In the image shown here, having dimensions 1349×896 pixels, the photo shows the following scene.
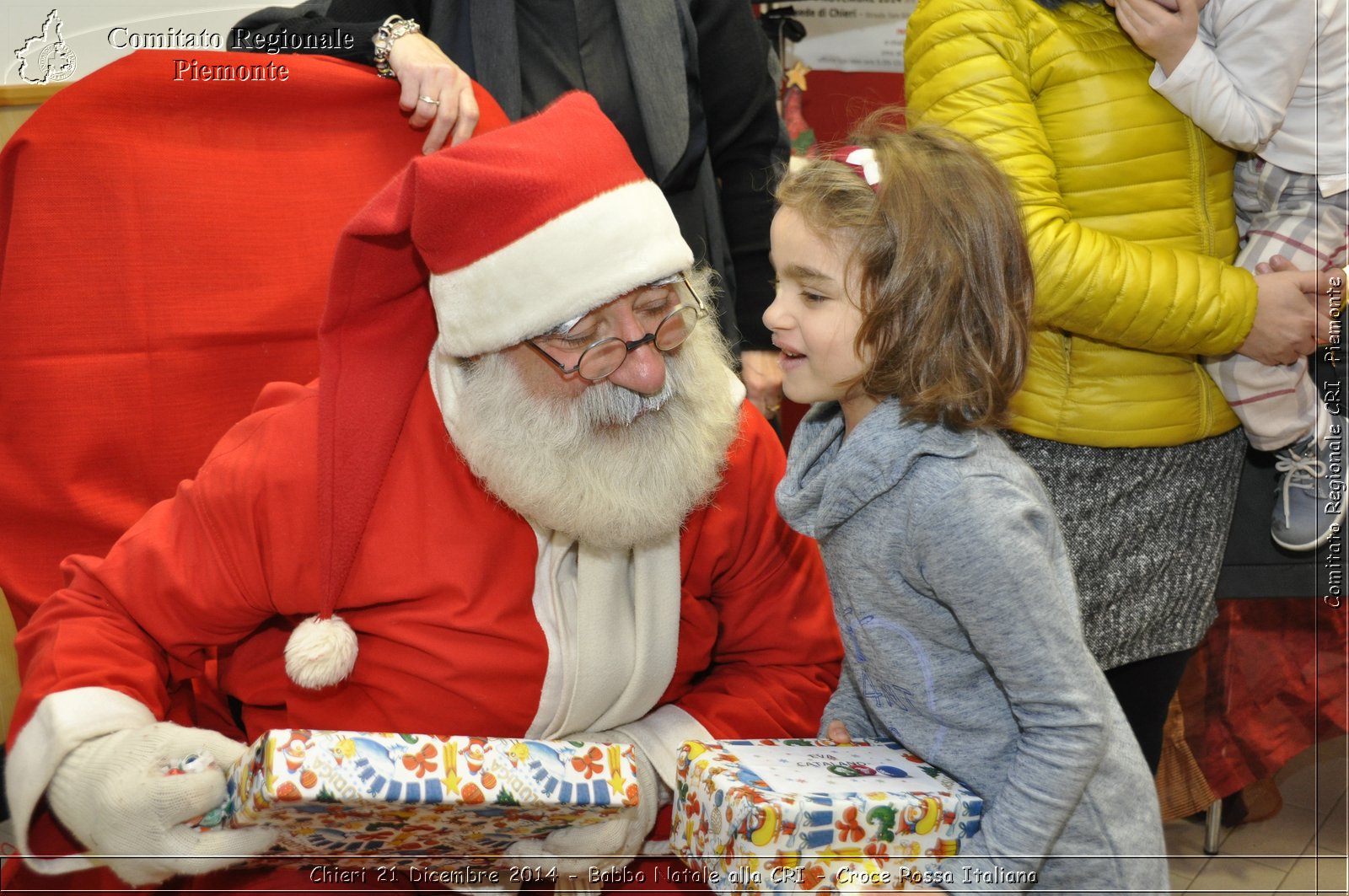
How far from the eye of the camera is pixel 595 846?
5.49ft

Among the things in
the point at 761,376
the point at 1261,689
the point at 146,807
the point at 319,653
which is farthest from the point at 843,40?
the point at 146,807

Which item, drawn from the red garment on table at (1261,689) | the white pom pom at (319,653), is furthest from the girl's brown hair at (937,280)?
the red garment on table at (1261,689)

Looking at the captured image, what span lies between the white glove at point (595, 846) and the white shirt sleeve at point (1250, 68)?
1.46m

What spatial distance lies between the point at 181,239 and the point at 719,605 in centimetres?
114

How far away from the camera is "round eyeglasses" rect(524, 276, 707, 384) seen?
173 cm

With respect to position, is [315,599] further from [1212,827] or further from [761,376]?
[1212,827]

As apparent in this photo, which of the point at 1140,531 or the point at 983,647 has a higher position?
the point at 983,647

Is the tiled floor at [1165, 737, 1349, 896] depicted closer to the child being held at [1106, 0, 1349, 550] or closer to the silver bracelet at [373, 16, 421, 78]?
the child being held at [1106, 0, 1349, 550]

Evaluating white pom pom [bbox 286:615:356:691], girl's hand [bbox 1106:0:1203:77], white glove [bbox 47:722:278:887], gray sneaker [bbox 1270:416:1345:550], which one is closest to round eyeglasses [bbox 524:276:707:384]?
white pom pom [bbox 286:615:356:691]

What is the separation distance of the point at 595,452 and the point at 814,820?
2.19 feet

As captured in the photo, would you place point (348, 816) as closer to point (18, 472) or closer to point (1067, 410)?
point (18, 472)

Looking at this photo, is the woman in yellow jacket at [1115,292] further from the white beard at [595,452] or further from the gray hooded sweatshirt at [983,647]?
the white beard at [595,452]

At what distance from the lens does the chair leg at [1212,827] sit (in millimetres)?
3074

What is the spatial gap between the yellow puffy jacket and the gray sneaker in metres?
0.30
